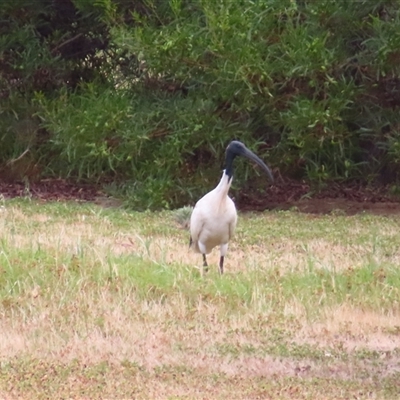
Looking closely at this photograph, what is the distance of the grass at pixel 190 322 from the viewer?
5.85 meters

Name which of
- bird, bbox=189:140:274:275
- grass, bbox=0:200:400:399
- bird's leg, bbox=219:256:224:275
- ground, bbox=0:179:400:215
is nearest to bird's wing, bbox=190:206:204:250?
bird, bbox=189:140:274:275

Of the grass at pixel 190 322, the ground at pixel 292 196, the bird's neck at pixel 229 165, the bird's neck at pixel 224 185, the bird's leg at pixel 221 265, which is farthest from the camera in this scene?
the ground at pixel 292 196

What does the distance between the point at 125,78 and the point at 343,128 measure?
3.84 meters

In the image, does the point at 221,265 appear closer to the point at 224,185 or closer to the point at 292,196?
the point at 224,185

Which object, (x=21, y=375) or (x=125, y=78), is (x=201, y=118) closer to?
(x=125, y=78)

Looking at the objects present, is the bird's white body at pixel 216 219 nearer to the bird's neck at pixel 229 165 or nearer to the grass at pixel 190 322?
the bird's neck at pixel 229 165

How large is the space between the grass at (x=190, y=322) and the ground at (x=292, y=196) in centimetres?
537

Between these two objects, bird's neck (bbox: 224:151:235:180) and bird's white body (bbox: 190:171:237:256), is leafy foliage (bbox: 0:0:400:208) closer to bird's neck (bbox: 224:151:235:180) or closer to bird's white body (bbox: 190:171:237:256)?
bird's neck (bbox: 224:151:235:180)

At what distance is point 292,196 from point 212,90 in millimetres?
2608

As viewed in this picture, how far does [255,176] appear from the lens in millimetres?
16172

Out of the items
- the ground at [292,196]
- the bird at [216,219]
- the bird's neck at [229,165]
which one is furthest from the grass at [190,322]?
the ground at [292,196]

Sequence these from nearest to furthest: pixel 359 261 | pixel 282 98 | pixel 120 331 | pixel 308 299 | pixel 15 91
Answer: pixel 120 331 < pixel 308 299 < pixel 359 261 < pixel 282 98 < pixel 15 91

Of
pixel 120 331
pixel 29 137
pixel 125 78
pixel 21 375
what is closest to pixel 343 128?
pixel 125 78

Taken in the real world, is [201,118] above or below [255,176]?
above
